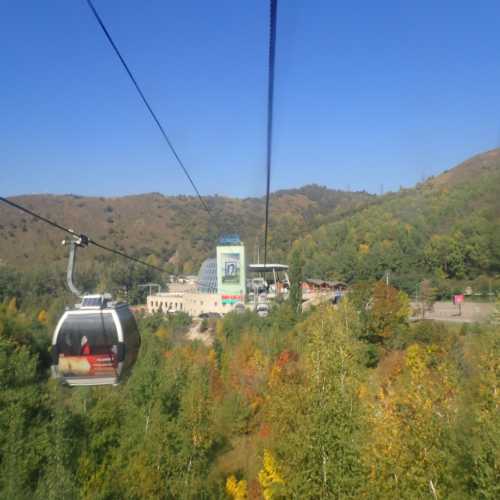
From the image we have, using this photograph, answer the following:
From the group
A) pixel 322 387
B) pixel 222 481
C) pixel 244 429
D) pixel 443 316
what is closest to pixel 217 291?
pixel 443 316

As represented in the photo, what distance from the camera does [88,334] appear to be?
19.3 ft

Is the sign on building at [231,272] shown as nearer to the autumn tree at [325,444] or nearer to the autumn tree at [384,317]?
the autumn tree at [384,317]

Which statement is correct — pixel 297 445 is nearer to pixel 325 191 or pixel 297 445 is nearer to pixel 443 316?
pixel 443 316

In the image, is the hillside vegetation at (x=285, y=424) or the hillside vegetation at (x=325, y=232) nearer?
the hillside vegetation at (x=285, y=424)

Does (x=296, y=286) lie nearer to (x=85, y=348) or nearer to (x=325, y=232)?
(x=85, y=348)

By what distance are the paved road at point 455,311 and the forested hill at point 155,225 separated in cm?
3180

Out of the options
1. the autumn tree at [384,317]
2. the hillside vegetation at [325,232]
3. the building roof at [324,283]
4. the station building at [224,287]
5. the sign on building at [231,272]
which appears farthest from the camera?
the building roof at [324,283]

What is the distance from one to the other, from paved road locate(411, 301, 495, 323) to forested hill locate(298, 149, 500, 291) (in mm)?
2127

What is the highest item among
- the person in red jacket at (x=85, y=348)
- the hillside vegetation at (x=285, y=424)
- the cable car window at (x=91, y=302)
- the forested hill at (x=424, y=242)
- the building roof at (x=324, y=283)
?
the forested hill at (x=424, y=242)

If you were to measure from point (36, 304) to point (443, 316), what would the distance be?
32831mm

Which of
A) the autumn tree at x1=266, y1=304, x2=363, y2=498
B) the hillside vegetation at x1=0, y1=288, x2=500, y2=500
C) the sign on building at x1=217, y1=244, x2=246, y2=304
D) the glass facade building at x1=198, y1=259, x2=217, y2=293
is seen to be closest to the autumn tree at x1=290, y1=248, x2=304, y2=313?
the hillside vegetation at x1=0, y1=288, x2=500, y2=500

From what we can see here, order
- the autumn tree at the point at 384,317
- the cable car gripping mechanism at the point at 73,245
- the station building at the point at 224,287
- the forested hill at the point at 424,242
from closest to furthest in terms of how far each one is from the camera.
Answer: the cable car gripping mechanism at the point at 73,245 < the autumn tree at the point at 384,317 < the forested hill at the point at 424,242 < the station building at the point at 224,287

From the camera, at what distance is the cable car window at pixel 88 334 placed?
5857 millimetres

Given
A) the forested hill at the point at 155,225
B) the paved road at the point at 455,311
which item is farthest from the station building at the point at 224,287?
the paved road at the point at 455,311
